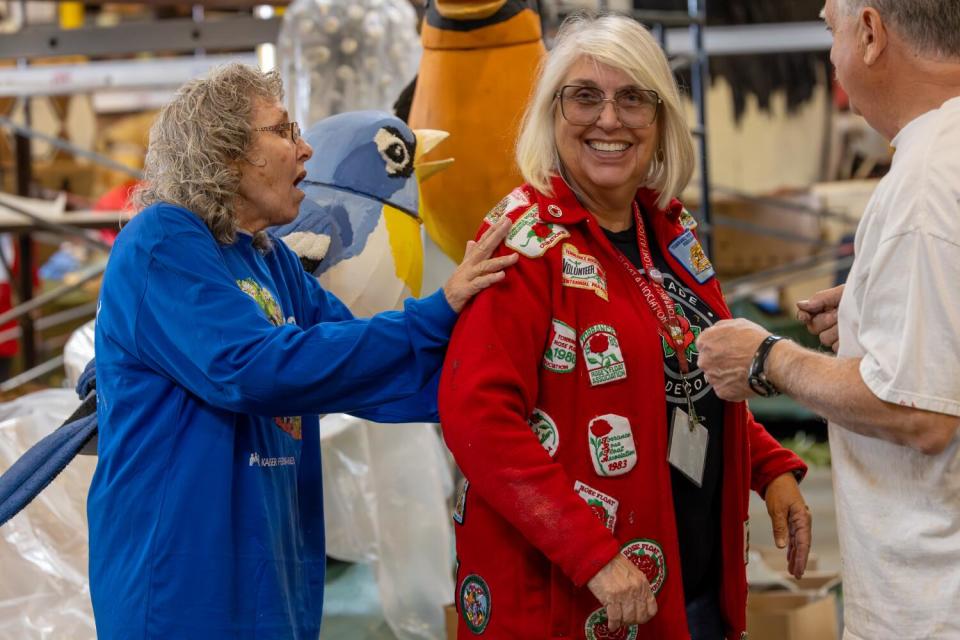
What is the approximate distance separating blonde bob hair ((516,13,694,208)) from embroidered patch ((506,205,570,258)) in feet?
0.22

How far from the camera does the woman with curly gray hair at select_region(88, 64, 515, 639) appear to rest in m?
1.68

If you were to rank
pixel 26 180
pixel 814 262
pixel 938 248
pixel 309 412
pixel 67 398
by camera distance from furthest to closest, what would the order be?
pixel 814 262 → pixel 26 180 → pixel 67 398 → pixel 309 412 → pixel 938 248

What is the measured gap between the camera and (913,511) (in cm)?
146

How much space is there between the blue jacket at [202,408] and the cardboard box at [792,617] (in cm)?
158

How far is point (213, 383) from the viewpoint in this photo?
65.7 inches

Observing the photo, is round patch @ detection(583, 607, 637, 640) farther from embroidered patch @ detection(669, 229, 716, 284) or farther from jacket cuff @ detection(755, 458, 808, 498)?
embroidered patch @ detection(669, 229, 716, 284)

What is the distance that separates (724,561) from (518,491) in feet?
1.29

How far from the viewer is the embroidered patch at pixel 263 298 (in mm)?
1806

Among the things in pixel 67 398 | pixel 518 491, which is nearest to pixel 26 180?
pixel 67 398

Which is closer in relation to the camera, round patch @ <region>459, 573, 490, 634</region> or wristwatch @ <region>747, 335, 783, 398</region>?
wristwatch @ <region>747, 335, 783, 398</region>

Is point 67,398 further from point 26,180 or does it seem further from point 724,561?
point 26,180

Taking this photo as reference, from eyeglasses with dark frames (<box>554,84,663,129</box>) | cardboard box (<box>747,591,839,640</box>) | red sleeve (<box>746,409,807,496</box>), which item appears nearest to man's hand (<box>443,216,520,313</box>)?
eyeglasses with dark frames (<box>554,84,663,129</box>)

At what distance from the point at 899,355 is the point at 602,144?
2.06ft

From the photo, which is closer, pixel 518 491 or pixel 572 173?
pixel 518 491
